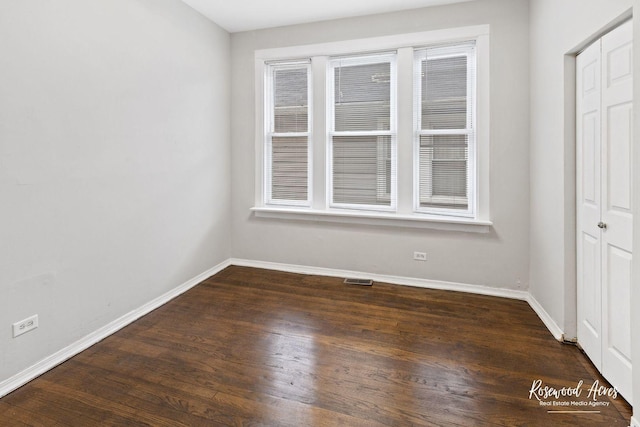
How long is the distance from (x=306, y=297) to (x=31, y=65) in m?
2.75

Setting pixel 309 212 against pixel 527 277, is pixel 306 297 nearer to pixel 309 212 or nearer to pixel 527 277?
pixel 309 212

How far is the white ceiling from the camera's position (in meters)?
3.42

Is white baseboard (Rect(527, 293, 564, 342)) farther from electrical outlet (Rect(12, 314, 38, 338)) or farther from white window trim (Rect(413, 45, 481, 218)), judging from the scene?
electrical outlet (Rect(12, 314, 38, 338))

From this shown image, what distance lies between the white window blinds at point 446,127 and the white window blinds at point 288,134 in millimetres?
1338

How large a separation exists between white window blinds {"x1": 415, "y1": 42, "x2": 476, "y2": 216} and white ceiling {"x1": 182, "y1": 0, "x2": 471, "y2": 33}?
575 millimetres

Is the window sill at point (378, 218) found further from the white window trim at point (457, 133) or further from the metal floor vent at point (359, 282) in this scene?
the metal floor vent at point (359, 282)

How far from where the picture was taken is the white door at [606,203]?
1.83 meters

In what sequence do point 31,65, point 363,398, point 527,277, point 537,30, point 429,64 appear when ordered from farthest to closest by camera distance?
point 429,64 → point 527,277 → point 537,30 → point 31,65 → point 363,398

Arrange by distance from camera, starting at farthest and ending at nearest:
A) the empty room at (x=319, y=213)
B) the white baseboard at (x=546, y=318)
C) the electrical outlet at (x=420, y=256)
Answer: the electrical outlet at (x=420, y=256), the white baseboard at (x=546, y=318), the empty room at (x=319, y=213)

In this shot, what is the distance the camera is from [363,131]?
12.7 feet

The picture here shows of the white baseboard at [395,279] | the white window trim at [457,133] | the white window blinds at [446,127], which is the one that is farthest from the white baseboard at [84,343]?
the white window blinds at [446,127]

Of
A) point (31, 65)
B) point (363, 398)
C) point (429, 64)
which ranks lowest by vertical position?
point (363, 398)

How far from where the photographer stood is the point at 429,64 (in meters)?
3.60

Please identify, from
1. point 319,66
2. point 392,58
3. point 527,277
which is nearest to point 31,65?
point 319,66
